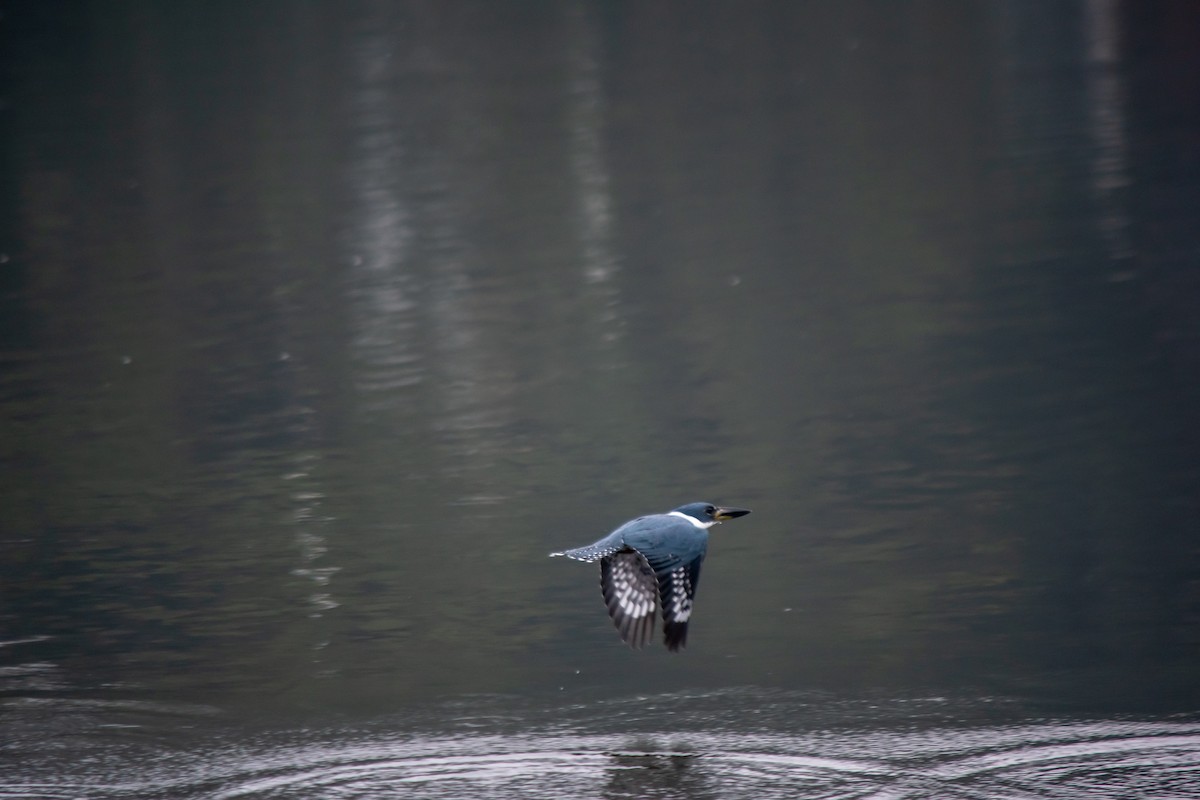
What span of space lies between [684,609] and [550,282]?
7397mm

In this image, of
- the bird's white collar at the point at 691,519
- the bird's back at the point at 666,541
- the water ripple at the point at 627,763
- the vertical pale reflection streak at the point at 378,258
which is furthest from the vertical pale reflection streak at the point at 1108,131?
the water ripple at the point at 627,763

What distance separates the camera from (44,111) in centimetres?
2450

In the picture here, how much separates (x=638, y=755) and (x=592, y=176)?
1194 centimetres

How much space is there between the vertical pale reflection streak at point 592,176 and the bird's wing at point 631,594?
545 centimetres

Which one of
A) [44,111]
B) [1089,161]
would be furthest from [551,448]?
[44,111]

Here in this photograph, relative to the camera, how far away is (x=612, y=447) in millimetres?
8977

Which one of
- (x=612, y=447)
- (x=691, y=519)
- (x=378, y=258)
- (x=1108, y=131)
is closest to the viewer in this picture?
(x=691, y=519)

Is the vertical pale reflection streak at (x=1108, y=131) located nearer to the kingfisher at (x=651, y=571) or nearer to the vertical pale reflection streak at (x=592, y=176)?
the vertical pale reflection streak at (x=592, y=176)

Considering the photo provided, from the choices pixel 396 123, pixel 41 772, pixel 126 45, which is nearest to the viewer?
pixel 41 772

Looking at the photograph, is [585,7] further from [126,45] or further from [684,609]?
[684,609]

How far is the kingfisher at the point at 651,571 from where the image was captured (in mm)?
5613

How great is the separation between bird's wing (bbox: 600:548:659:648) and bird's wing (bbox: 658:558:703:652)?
11cm

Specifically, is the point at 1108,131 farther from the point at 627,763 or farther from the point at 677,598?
the point at 627,763

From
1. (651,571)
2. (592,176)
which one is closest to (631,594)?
(651,571)
